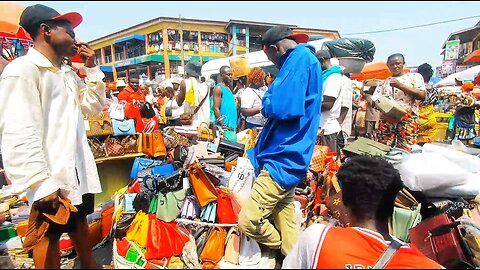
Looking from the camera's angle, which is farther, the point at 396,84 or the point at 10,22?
the point at 10,22

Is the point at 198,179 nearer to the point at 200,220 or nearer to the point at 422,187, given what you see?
the point at 200,220

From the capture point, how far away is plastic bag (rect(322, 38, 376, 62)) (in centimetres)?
622

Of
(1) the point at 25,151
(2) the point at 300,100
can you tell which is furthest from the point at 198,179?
(1) the point at 25,151

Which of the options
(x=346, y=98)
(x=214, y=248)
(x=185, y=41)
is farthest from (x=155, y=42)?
(x=214, y=248)

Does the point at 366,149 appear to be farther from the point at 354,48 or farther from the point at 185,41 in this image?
the point at 185,41

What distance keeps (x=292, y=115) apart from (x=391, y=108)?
7.21ft

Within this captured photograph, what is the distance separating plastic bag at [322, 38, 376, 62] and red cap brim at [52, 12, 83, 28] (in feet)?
17.3

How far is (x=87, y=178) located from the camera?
212 cm

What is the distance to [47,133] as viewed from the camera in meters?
1.87

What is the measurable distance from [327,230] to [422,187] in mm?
2025

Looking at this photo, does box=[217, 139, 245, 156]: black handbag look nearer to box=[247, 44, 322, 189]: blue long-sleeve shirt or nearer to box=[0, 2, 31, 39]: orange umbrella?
box=[247, 44, 322, 189]: blue long-sleeve shirt

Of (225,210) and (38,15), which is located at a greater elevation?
(38,15)

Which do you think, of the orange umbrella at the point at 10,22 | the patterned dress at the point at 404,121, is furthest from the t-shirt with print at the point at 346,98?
the orange umbrella at the point at 10,22

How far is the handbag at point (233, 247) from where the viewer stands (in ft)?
8.70
